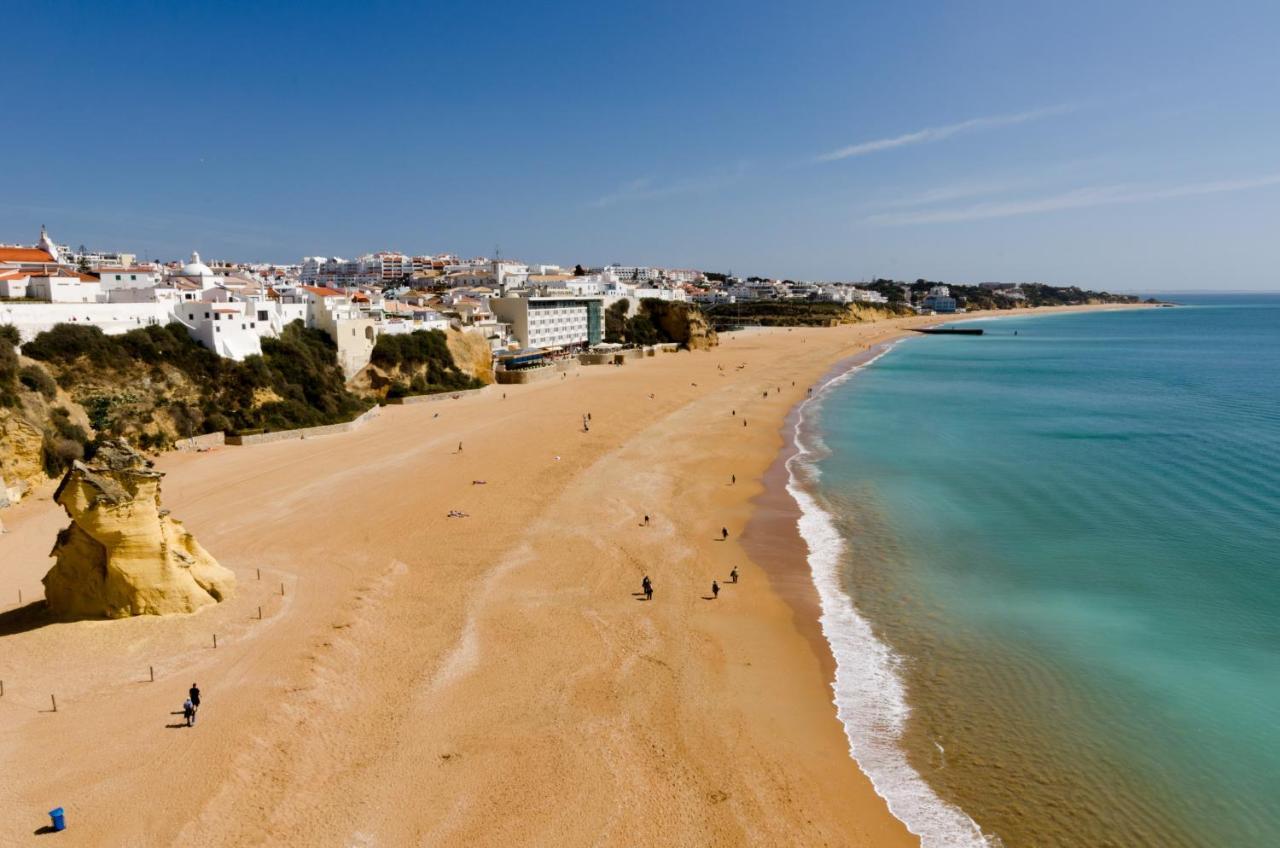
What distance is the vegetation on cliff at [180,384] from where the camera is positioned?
94.1 feet

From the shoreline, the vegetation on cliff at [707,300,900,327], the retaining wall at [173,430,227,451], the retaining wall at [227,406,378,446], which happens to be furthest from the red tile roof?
the vegetation on cliff at [707,300,900,327]

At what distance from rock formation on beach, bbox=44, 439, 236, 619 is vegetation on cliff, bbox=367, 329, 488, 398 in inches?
1180

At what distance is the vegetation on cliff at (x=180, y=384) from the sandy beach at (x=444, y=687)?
6.92m

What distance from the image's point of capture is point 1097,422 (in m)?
39.8

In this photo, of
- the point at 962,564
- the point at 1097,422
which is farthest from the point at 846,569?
the point at 1097,422

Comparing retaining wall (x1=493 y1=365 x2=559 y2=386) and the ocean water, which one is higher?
retaining wall (x1=493 y1=365 x2=559 y2=386)

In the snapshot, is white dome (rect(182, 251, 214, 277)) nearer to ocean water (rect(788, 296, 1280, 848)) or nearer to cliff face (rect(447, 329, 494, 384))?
cliff face (rect(447, 329, 494, 384))

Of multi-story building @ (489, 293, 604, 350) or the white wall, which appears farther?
multi-story building @ (489, 293, 604, 350)

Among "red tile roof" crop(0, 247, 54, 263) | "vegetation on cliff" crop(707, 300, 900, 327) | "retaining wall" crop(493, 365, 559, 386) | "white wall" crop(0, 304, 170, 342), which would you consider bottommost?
"retaining wall" crop(493, 365, 559, 386)

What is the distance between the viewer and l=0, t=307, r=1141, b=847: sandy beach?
9938mm

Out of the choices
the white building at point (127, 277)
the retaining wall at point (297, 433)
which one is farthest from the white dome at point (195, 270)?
the retaining wall at point (297, 433)

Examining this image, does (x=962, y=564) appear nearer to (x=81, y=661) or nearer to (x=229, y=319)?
(x=81, y=661)

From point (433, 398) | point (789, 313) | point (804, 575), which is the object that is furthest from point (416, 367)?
point (789, 313)

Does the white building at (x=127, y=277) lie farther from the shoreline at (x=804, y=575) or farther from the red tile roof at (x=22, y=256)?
the shoreline at (x=804, y=575)
